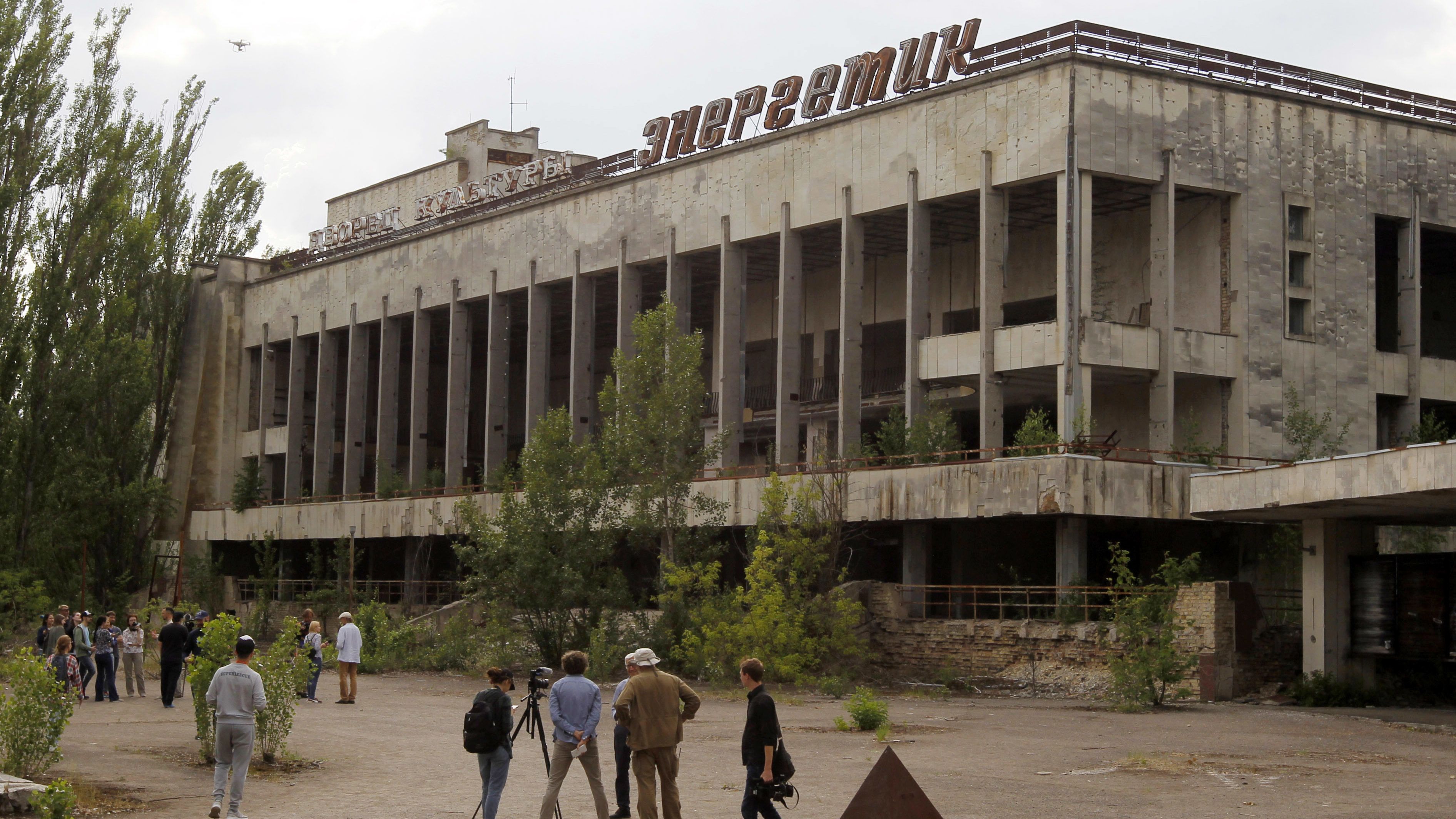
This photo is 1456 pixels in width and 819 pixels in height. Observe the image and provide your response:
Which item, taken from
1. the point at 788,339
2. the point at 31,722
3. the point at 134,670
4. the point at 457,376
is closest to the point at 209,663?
the point at 31,722

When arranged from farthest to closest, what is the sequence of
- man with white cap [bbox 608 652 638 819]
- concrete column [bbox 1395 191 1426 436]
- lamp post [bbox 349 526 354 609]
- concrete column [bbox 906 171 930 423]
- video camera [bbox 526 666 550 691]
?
lamp post [bbox 349 526 354 609]
concrete column [bbox 1395 191 1426 436]
concrete column [bbox 906 171 930 423]
man with white cap [bbox 608 652 638 819]
video camera [bbox 526 666 550 691]

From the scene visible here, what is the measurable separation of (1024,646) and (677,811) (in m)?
20.5

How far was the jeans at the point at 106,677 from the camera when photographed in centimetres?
2586

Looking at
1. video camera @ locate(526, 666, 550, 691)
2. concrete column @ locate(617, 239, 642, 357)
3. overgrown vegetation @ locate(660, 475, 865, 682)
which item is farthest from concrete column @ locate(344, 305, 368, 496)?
video camera @ locate(526, 666, 550, 691)

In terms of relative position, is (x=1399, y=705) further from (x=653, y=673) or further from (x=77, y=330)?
(x=77, y=330)

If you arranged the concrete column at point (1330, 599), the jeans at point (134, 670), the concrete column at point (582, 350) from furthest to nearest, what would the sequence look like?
the concrete column at point (582, 350) → the concrete column at point (1330, 599) → the jeans at point (134, 670)

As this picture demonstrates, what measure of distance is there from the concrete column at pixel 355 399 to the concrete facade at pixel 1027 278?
249 inches

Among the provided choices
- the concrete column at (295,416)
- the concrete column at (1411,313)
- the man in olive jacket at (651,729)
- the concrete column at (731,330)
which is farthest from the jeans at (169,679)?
the concrete column at (295,416)

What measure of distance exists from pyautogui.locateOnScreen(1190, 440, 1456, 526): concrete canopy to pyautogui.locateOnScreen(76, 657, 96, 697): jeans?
2002 centimetres

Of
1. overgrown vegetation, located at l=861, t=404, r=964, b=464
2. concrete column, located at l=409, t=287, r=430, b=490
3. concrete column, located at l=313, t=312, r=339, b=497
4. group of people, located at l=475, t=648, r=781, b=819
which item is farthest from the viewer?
concrete column, located at l=313, t=312, r=339, b=497

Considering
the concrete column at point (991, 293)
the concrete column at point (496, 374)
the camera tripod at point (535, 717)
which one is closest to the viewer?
the camera tripod at point (535, 717)

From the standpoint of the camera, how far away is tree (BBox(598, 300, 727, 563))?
33.4 metres

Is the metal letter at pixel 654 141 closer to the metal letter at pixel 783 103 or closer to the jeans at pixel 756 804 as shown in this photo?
the metal letter at pixel 783 103

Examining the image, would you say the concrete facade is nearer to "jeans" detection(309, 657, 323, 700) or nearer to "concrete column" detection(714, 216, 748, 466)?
"concrete column" detection(714, 216, 748, 466)
